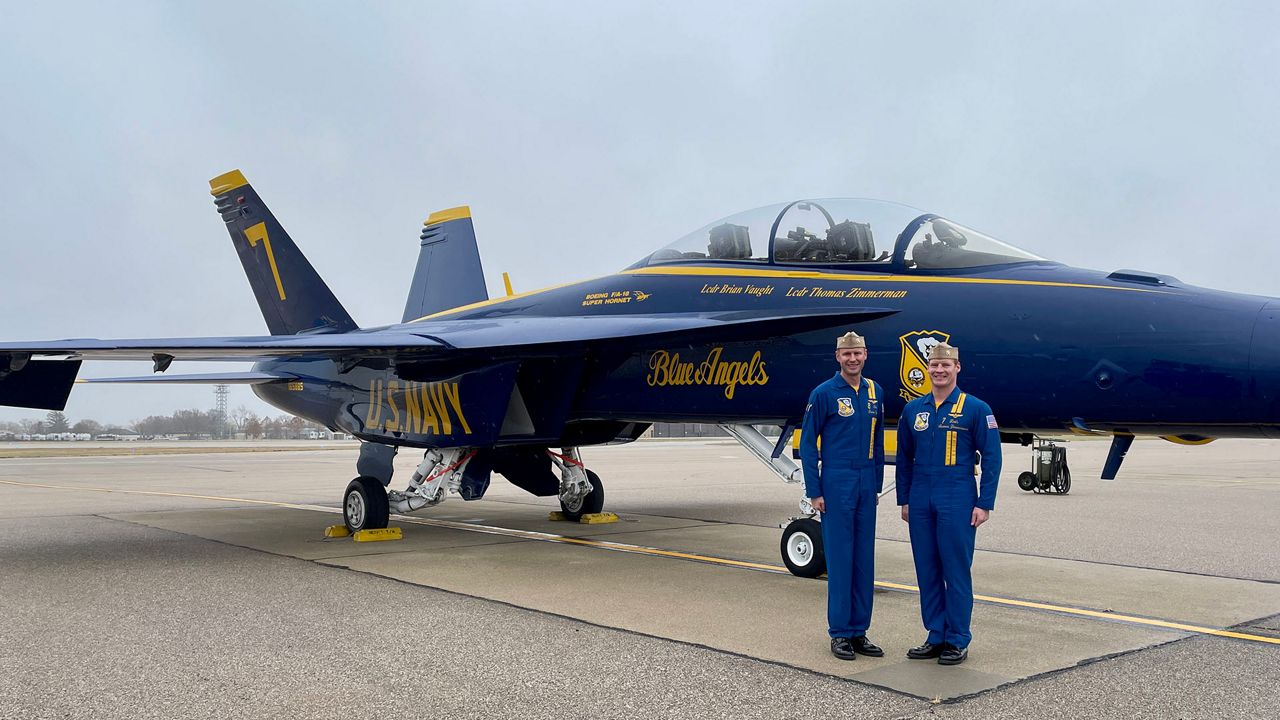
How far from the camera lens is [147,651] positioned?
14.4ft

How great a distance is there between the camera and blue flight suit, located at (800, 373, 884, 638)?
4.40 m

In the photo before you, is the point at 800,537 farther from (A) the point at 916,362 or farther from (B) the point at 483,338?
(B) the point at 483,338

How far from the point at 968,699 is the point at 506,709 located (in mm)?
1754

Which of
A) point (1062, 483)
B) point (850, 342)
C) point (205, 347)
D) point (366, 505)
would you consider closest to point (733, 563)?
point (850, 342)

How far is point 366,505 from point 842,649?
5.74 meters

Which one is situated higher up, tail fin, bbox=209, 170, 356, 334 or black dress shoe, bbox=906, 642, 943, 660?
tail fin, bbox=209, 170, 356, 334

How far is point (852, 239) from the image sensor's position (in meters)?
6.34

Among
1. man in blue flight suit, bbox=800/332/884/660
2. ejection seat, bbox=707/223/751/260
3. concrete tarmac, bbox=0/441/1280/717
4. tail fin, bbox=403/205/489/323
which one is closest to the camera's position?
concrete tarmac, bbox=0/441/1280/717

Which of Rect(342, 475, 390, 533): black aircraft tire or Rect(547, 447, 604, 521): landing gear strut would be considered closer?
Rect(342, 475, 390, 533): black aircraft tire

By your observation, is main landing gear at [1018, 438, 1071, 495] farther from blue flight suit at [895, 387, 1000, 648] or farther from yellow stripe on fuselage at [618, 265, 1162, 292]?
blue flight suit at [895, 387, 1000, 648]

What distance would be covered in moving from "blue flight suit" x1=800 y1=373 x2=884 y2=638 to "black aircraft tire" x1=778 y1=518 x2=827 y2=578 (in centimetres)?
196

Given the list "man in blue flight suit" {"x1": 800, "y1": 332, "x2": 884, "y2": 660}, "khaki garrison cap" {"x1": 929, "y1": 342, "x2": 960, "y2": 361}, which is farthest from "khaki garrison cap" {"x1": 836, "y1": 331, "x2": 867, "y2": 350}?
"khaki garrison cap" {"x1": 929, "y1": 342, "x2": 960, "y2": 361}

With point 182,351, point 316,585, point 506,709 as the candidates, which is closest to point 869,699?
point 506,709

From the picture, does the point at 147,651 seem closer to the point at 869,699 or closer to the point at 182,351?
the point at 869,699
